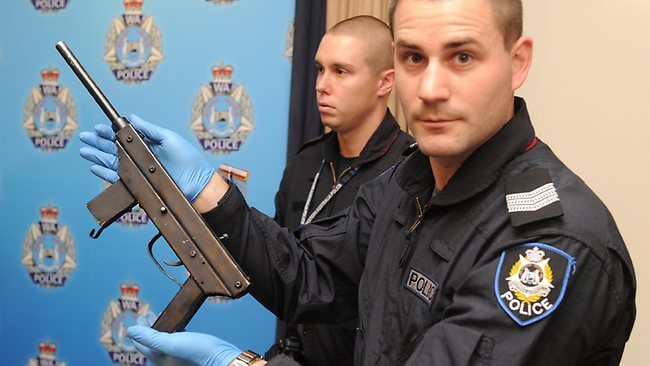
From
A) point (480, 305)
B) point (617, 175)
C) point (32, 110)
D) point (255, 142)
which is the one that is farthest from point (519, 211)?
point (32, 110)

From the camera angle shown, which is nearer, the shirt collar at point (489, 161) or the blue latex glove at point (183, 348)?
the shirt collar at point (489, 161)

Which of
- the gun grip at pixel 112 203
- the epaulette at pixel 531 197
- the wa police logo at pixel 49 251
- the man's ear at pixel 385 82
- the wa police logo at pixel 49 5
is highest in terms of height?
the wa police logo at pixel 49 5

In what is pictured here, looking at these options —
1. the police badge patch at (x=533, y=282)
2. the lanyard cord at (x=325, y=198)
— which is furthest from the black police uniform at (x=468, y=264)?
the lanyard cord at (x=325, y=198)

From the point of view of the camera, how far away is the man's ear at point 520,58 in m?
1.05

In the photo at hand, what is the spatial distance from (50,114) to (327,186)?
5.11ft

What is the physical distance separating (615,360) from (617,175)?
1233mm

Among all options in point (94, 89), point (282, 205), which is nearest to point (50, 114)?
point (282, 205)

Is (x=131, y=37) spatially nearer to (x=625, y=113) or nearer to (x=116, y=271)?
(x=116, y=271)

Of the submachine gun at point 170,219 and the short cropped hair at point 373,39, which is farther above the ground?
the short cropped hair at point 373,39

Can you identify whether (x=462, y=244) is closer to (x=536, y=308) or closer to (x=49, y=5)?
(x=536, y=308)

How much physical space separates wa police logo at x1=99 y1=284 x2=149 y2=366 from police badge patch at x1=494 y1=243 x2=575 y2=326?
2212 millimetres

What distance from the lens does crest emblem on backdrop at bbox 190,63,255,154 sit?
8.78 feet

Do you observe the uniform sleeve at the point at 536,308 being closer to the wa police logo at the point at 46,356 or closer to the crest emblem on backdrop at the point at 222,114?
the crest emblem on backdrop at the point at 222,114

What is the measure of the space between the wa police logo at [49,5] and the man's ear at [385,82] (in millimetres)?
1571
